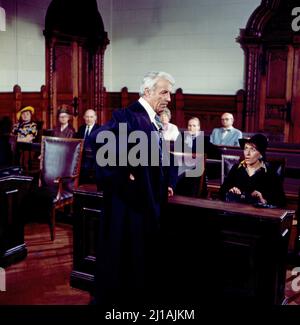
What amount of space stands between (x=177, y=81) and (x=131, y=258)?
A: 739 centimetres

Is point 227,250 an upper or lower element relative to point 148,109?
lower

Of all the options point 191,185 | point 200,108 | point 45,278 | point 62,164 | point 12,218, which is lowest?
point 45,278

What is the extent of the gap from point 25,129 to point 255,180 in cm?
431

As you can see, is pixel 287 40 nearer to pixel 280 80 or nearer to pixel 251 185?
pixel 280 80

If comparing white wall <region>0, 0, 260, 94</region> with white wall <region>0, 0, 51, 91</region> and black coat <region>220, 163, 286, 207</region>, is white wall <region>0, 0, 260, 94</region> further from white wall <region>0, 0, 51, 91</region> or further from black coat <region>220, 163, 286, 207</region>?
black coat <region>220, 163, 286, 207</region>

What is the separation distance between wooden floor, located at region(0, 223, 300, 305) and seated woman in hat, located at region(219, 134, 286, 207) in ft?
2.39

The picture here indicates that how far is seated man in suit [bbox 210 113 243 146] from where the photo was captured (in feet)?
20.9

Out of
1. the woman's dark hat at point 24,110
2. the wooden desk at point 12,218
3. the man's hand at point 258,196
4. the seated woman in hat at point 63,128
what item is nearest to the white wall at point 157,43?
the woman's dark hat at point 24,110


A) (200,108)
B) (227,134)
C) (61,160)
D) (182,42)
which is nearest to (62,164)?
(61,160)

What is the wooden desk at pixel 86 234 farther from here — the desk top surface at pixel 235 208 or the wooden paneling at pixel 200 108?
the wooden paneling at pixel 200 108

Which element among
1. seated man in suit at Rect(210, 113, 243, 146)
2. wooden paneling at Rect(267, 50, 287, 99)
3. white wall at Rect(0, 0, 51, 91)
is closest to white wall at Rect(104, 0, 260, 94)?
wooden paneling at Rect(267, 50, 287, 99)

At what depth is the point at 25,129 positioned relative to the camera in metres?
7.05

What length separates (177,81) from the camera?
9.62m

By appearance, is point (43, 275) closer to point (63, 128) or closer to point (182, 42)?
point (63, 128)
